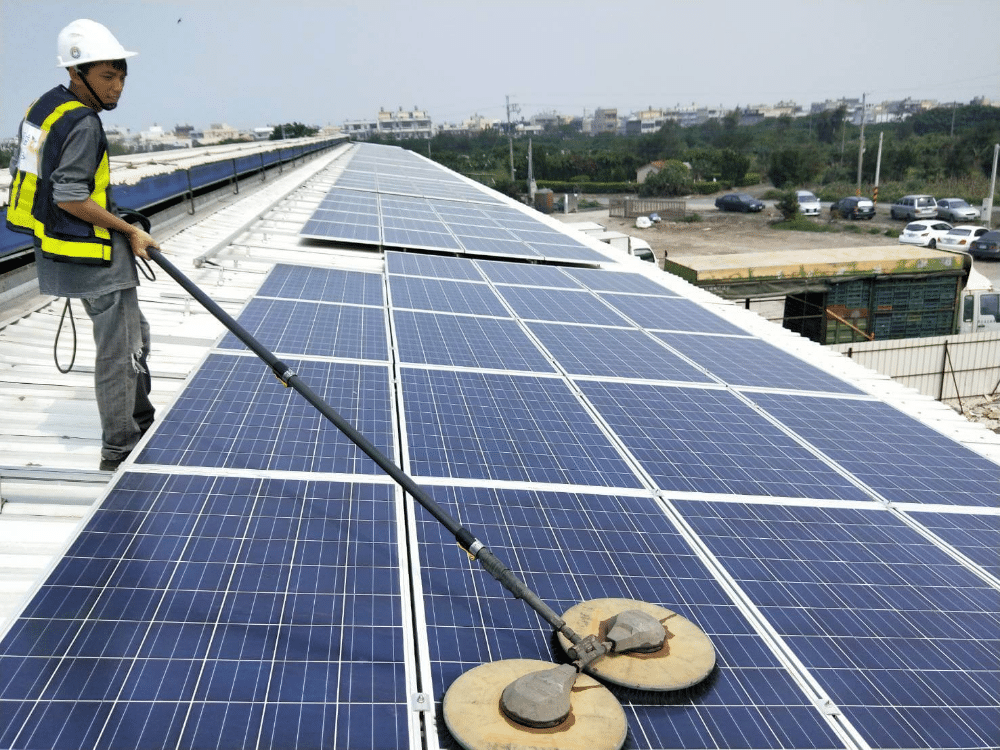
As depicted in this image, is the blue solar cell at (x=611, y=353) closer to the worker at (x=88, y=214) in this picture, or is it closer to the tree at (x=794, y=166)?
the worker at (x=88, y=214)

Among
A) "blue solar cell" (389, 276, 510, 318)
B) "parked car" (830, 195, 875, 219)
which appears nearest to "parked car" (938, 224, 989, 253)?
"parked car" (830, 195, 875, 219)

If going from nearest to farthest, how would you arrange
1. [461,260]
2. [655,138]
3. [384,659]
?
1. [384,659]
2. [461,260]
3. [655,138]

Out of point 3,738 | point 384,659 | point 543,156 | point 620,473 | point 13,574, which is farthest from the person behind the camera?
point 543,156

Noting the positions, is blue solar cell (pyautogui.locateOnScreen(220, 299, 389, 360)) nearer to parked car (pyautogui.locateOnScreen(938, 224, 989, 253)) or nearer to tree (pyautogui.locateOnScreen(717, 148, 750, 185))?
parked car (pyautogui.locateOnScreen(938, 224, 989, 253))

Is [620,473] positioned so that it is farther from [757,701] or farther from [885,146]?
[885,146]

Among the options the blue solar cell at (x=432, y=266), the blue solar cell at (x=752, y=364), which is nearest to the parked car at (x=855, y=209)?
the blue solar cell at (x=432, y=266)

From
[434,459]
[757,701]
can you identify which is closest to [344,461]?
[434,459]
